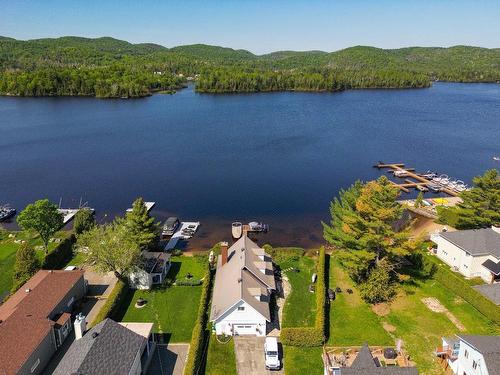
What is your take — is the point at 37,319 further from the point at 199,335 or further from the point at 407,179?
the point at 407,179

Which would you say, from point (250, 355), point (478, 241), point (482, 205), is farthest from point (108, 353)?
point (482, 205)

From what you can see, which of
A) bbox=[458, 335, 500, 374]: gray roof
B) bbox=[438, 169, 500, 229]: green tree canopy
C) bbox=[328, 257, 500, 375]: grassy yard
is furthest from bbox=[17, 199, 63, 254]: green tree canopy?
bbox=[438, 169, 500, 229]: green tree canopy

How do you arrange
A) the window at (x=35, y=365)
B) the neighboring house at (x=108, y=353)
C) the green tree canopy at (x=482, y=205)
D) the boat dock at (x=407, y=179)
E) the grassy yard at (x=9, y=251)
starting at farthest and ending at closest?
the boat dock at (x=407, y=179), the green tree canopy at (x=482, y=205), the grassy yard at (x=9, y=251), the window at (x=35, y=365), the neighboring house at (x=108, y=353)

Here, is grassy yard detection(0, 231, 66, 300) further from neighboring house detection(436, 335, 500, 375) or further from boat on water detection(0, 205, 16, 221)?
neighboring house detection(436, 335, 500, 375)

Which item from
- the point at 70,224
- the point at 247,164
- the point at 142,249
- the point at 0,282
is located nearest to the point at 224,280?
the point at 142,249

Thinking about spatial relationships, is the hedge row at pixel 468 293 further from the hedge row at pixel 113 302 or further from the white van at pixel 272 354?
the hedge row at pixel 113 302

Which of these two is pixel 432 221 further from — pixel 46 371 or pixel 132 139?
pixel 132 139

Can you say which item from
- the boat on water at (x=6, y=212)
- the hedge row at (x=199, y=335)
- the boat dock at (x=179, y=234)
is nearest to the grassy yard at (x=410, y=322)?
the hedge row at (x=199, y=335)
